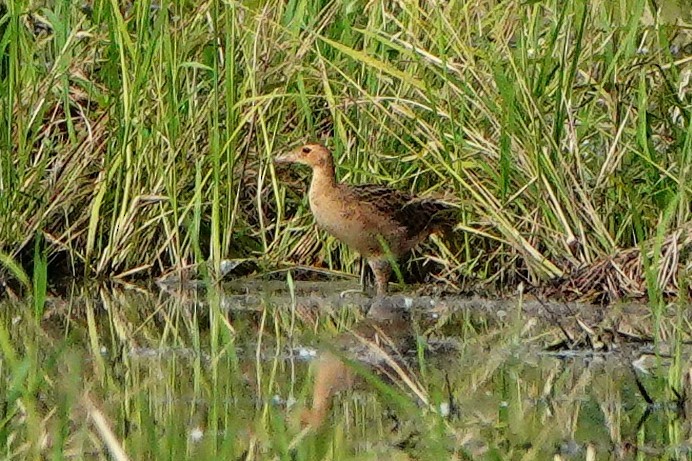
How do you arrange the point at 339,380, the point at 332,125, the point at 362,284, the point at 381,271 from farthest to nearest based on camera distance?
1. the point at 332,125
2. the point at 362,284
3. the point at 381,271
4. the point at 339,380

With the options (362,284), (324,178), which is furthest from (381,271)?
(324,178)

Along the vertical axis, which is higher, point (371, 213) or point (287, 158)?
point (287, 158)

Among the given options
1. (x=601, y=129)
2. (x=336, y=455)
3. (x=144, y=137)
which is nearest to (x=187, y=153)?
(x=144, y=137)

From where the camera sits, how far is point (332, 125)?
25.7 feet

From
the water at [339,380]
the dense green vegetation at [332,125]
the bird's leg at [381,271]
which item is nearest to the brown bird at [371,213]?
the bird's leg at [381,271]

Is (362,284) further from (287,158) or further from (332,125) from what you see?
(332,125)

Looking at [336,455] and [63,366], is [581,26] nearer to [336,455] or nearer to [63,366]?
[63,366]

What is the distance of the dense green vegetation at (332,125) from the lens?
21.9 feet

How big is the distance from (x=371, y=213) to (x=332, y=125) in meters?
0.77

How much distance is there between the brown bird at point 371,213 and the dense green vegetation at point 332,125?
135 mm

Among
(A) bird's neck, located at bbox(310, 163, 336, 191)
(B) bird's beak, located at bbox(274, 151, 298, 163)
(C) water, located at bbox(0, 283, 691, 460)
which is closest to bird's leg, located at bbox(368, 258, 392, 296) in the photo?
(C) water, located at bbox(0, 283, 691, 460)

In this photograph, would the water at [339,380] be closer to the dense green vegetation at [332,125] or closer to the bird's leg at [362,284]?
the bird's leg at [362,284]

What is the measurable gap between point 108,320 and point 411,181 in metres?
1.73

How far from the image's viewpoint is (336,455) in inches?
151
